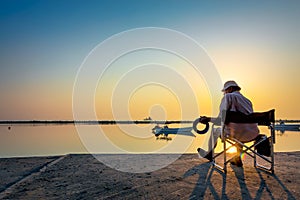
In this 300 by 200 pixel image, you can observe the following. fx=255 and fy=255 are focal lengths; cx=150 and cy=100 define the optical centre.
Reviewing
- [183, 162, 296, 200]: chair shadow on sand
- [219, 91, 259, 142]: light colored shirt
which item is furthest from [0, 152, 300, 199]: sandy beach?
[219, 91, 259, 142]: light colored shirt

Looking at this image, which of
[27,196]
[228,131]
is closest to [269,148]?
[228,131]

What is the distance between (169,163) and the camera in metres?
4.29

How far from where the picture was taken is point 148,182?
3080 mm

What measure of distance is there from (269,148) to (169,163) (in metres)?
1.57

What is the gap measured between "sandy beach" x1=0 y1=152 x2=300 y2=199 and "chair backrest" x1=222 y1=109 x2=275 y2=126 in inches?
28.4

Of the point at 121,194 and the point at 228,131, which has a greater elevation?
the point at 228,131

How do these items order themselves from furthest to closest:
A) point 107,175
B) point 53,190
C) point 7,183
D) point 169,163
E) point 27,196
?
point 169,163 → point 107,175 → point 7,183 → point 53,190 → point 27,196

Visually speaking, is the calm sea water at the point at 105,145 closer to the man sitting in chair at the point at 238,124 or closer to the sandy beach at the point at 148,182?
the man sitting in chair at the point at 238,124

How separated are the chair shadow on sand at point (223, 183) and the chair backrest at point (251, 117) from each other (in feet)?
2.36

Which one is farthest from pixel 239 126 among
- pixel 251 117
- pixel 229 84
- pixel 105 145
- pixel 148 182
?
pixel 105 145

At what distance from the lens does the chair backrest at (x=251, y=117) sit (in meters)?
3.44

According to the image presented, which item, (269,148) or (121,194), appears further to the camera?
(269,148)

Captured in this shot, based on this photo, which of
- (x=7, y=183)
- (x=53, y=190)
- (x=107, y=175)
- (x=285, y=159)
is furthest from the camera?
(x=285, y=159)

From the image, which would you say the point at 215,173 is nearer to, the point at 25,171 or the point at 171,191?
the point at 171,191
